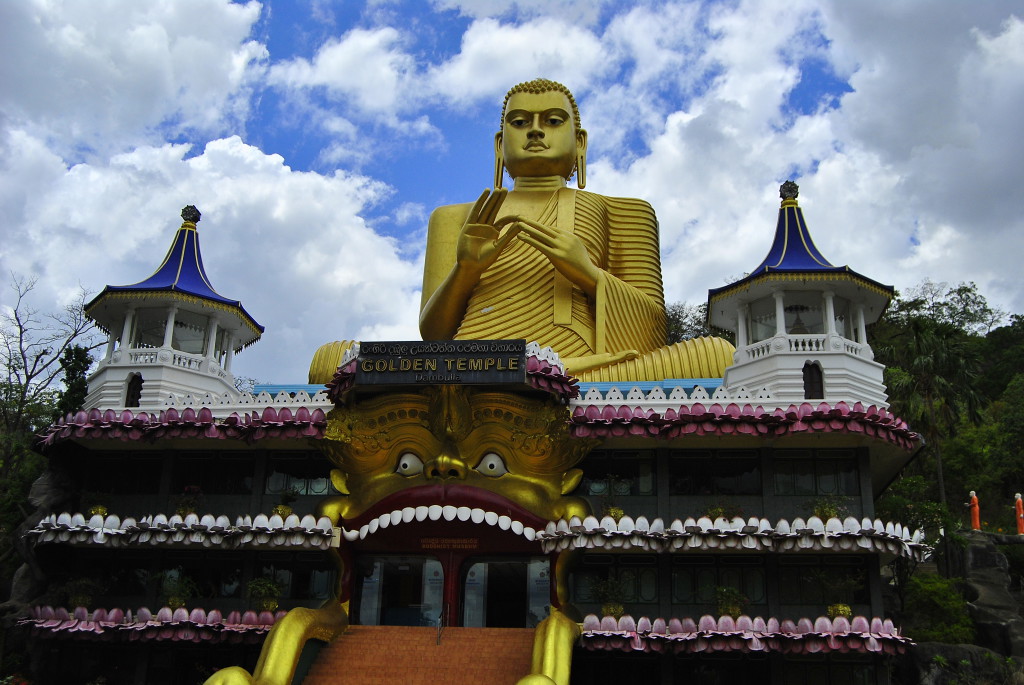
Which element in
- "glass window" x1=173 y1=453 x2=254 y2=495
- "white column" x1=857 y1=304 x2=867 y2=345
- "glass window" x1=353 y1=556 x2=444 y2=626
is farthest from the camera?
"white column" x1=857 y1=304 x2=867 y2=345

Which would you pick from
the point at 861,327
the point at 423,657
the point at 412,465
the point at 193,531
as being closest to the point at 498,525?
the point at 412,465

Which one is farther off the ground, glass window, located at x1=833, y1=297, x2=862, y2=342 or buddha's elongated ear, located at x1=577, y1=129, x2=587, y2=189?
buddha's elongated ear, located at x1=577, y1=129, x2=587, y2=189

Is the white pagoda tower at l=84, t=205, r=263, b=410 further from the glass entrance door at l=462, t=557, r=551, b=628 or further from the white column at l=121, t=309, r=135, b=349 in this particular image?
the glass entrance door at l=462, t=557, r=551, b=628

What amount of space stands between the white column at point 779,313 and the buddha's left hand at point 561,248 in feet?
13.9

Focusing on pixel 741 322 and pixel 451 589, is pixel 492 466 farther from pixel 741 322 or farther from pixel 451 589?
pixel 741 322

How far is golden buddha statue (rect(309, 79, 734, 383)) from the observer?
2203cm

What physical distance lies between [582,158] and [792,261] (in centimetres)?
812

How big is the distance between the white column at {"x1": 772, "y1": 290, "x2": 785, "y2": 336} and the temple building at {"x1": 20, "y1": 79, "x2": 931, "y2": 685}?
3 centimetres

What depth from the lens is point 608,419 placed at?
58.2 ft

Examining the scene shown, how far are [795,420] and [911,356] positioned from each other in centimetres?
→ 2082

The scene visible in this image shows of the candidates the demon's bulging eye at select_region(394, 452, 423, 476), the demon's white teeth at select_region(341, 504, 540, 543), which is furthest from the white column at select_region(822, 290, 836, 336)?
the demon's bulging eye at select_region(394, 452, 423, 476)

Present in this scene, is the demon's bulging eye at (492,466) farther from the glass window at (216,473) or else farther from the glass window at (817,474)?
the glass window at (817,474)

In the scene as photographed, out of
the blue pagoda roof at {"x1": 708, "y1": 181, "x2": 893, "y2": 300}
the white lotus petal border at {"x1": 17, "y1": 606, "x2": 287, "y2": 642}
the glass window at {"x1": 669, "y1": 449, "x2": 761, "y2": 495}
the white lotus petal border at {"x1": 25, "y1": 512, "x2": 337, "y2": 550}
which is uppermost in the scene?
the blue pagoda roof at {"x1": 708, "y1": 181, "x2": 893, "y2": 300}

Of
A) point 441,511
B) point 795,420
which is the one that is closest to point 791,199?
point 795,420
